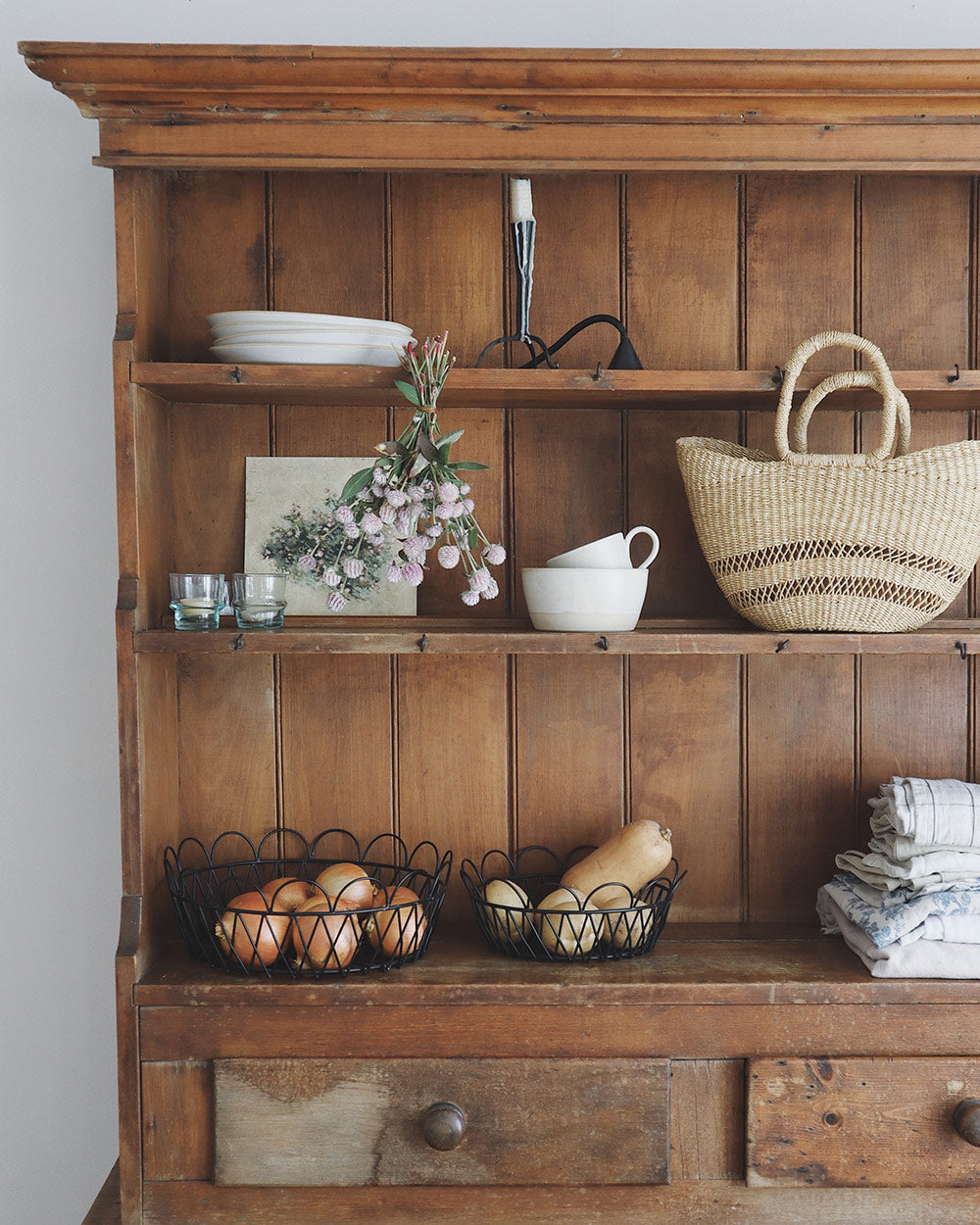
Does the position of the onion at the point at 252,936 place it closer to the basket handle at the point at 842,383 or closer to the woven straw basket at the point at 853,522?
the woven straw basket at the point at 853,522

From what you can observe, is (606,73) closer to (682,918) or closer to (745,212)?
(745,212)

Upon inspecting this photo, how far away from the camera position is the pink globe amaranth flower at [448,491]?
1.18 meters

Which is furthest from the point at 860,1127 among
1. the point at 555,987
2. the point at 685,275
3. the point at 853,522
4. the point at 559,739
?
the point at 685,275

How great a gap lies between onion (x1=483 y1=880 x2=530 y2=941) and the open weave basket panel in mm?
469

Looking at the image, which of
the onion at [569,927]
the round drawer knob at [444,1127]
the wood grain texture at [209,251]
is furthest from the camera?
the wood grain texture at [209,251]

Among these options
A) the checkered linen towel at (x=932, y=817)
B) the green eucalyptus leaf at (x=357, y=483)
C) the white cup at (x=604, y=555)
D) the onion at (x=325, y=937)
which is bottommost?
the onion at (x=325, y=937)

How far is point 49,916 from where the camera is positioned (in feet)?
4.83

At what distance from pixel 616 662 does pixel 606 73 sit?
0.74 meters

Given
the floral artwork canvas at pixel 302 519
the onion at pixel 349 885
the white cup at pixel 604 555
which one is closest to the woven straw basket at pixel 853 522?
the white cup at pixel 604 555

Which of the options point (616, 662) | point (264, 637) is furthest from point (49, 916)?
point (616, 662)

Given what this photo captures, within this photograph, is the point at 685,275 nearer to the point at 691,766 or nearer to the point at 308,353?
the point at 308,353

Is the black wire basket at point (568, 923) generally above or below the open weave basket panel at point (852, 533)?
below

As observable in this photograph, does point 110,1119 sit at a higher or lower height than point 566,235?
lower

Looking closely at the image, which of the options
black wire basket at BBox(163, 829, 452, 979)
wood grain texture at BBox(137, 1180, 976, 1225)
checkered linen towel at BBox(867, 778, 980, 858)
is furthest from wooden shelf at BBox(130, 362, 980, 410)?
wood grain texture at BBox(137, 1180, 976, 1225)
